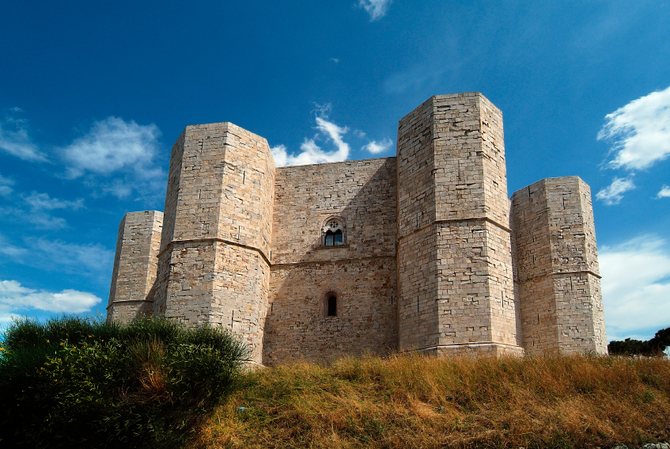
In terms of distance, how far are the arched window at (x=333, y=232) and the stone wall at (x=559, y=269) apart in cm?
615

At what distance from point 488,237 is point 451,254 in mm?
1011

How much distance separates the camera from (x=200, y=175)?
15.9m

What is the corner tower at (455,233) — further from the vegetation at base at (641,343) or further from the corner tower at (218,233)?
the vegetation at base at (641,343)

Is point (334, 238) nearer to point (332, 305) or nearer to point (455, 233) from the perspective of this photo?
point (332, 305)

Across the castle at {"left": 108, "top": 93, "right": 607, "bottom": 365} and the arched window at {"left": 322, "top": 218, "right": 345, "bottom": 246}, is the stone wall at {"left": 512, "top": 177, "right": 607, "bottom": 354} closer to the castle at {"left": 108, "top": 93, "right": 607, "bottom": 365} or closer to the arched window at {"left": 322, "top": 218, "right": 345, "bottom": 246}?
the castle at {"left": 108, "top": 93, "right": 607, "bottom": 365}

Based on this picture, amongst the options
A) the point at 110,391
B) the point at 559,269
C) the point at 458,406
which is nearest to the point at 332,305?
the point at 559,269

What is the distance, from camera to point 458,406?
31.4ft

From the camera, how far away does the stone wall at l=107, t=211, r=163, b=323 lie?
20500 millimetres

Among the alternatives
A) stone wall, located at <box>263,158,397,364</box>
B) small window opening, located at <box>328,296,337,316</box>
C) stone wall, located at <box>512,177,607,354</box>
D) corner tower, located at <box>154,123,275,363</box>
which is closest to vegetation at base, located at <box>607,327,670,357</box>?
stone wall, located at <box>512,177,607,354</box>

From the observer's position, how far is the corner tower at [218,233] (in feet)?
47.7

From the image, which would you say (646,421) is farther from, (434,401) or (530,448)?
(434,401)

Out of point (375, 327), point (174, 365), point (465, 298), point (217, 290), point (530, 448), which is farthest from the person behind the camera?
point (375, 327)

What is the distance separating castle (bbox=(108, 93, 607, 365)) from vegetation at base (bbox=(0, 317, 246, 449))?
153 inches

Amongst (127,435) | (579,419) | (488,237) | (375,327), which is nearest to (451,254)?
(488,237)
